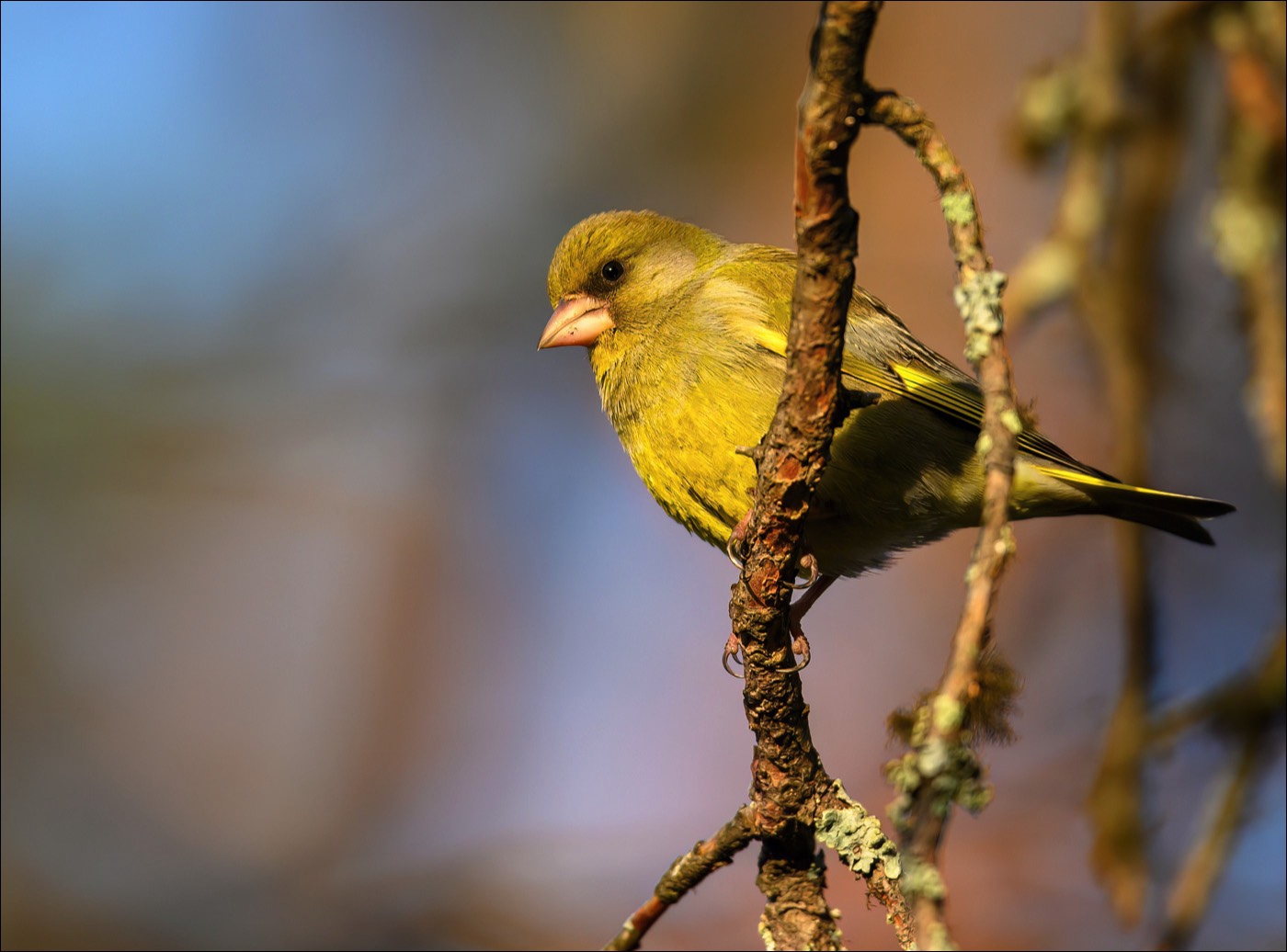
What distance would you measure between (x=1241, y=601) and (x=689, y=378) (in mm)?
3193

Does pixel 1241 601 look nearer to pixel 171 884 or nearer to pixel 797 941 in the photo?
pixel 797 941

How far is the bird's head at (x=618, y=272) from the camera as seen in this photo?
443 centimetres

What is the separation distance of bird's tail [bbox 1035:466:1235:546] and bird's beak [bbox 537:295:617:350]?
1592 millimetres

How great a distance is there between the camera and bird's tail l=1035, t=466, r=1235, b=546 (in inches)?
154

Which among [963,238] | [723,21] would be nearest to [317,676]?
[723,21]

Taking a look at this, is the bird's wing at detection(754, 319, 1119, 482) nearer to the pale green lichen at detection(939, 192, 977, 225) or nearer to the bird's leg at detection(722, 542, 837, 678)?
the bird's leg at detection(722, 542, 837, 678)

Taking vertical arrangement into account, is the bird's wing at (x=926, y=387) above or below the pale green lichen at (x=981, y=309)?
above

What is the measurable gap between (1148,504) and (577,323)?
2049mm

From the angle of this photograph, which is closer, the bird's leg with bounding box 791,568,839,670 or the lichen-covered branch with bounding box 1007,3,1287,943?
the bird's leg with bounding box 791,568,839,670

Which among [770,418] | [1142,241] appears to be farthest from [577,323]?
[1142,241]

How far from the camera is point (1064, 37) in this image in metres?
7.04

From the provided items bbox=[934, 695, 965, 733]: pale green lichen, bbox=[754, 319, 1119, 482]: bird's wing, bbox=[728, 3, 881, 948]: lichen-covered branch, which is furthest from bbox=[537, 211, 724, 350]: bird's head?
bbox=[934, 695, 965, 733]: pale green lichen

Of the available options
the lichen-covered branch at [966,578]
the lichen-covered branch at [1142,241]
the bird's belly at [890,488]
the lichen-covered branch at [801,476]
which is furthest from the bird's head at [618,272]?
the lichen-covered branch at [966,578]

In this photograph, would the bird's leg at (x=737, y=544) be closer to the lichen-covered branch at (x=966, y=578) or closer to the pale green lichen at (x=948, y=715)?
the lichen-covered branch at (x=966, y=578)
